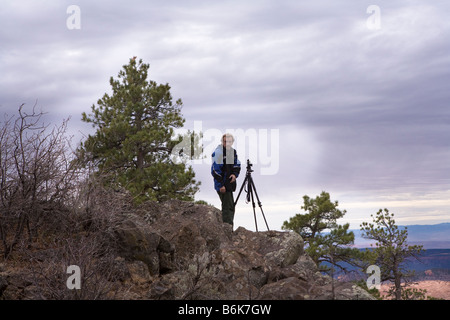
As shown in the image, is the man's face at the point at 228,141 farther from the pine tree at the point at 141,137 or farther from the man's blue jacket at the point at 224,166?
the pine tree at the point at 141,137

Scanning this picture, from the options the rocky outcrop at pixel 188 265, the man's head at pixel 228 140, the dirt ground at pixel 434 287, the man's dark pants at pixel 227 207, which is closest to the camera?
the rocky outcrop at pixel 188 265

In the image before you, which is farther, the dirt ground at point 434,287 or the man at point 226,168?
the dirt ground at point 434,287

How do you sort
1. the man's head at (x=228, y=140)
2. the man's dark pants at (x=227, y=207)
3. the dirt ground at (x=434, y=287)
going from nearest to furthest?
the man's head at (x=228, y=140), the man's dark pants at (x=227, y=207), the dirt ground at (x=434, y=287)

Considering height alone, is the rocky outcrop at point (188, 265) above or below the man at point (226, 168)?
below

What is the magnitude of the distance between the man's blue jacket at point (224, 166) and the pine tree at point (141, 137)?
29.0 feet

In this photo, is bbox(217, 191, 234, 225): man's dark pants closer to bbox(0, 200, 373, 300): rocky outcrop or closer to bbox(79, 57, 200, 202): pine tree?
bbox(0, 200, 373, 300): rocky outcrop

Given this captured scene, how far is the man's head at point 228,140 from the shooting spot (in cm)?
1232

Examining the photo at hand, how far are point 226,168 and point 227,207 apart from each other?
107 cm

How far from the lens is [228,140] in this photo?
12320 mm

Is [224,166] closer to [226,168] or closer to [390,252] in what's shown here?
[226,168]

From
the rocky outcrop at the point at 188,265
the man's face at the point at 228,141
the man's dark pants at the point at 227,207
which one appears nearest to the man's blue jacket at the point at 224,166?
the man's face at the point at 228,141

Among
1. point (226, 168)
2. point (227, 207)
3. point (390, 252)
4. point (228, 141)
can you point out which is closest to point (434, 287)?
point (390, 252)
